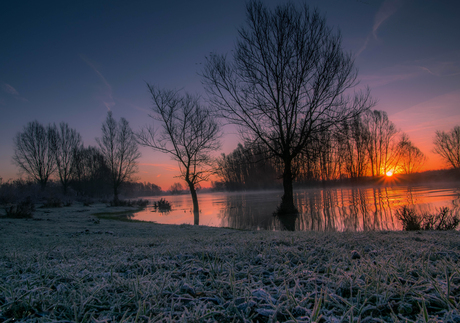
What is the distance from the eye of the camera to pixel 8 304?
1.08 meters

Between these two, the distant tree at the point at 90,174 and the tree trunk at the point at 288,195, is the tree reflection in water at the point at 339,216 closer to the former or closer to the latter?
the tree trunk at the point at 288,195

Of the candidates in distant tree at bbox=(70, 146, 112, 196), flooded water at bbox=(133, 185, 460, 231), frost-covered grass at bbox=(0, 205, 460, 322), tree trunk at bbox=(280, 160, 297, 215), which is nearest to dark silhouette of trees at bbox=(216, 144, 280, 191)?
distant tree at bbox=(70, 146, 112, 196)

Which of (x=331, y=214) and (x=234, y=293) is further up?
(x=234, y=293)

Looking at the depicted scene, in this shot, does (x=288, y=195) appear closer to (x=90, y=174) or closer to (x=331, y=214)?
(x=331, y=214)

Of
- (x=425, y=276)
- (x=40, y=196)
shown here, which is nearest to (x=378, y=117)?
(x=425, y=276)

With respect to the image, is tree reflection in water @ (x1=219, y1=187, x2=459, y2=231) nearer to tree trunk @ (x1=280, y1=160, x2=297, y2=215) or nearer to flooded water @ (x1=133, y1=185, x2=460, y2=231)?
flooded water @ (x1=133, y1=185, x2=460, y2=231)

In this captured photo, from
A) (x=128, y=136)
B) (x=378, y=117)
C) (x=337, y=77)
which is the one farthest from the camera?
(x=378, y=117)

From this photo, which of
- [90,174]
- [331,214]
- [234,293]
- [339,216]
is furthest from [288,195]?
[90,174]

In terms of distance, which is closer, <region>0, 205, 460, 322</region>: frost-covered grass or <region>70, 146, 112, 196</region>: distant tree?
<region>0, 205, 460, 322</region>: frost-covered grass

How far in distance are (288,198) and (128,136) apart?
21.3m

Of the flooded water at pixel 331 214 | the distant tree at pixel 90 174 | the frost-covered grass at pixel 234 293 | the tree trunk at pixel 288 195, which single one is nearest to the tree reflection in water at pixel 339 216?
the flooded water at pixel 331 214

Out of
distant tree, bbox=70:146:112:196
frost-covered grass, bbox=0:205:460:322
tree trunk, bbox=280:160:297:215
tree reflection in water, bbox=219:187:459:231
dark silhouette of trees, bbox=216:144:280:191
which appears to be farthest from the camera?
dark silhouette of trees, bbox=216:144:280:191

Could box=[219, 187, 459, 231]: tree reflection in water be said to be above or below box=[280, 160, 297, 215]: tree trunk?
below

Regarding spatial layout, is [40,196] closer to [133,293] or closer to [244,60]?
[244,60]
